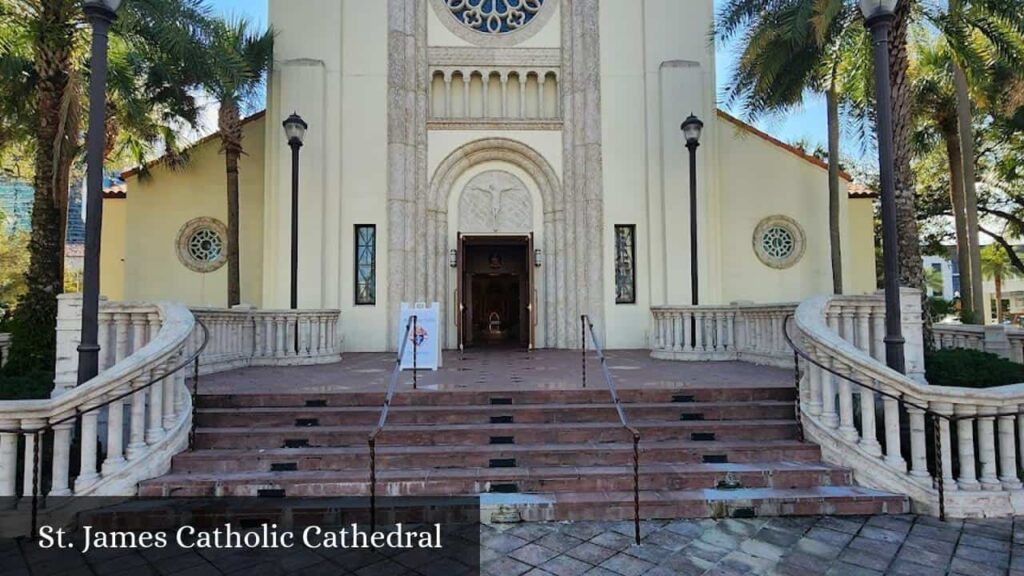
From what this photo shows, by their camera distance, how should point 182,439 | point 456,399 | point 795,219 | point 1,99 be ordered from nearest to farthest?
point 182,439, point 456,399, point 1,99, point 795,219

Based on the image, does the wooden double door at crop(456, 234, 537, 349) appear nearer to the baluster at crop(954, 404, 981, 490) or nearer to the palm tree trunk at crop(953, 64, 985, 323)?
the baluster at crop(954, 404, 981, 490)

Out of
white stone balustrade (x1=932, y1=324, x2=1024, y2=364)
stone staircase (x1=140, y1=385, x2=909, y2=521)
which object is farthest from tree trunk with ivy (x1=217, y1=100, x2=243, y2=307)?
white stone balustrade (x1=932, y1=324, x2=1024, y2=364)

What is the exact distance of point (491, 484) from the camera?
15.8ft

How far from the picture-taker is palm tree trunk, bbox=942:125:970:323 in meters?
Result: 12.6

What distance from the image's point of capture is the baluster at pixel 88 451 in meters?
4.71

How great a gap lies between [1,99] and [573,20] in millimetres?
13161

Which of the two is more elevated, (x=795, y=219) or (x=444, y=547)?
(x=795, y=219)

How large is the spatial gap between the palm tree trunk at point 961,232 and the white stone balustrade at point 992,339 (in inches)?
104

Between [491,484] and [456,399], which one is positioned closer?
[491,484]

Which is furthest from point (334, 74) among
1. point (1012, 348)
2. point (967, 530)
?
point (1012, 348)

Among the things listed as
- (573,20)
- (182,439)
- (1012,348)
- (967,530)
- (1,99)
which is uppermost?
(573,20)

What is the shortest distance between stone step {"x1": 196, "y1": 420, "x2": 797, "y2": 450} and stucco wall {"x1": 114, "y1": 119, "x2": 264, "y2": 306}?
10.0 metres

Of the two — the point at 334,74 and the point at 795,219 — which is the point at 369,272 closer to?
the point at 334,74

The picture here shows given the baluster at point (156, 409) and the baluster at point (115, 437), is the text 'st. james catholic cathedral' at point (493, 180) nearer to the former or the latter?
the baluster at point (156, 409)
